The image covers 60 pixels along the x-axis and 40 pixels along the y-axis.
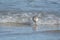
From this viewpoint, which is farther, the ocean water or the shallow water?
the ocean water

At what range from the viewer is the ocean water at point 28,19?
24.4 ft

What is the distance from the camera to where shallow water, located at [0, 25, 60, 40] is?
7.20 meters

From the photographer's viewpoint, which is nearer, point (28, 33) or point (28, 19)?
point (28, 33)

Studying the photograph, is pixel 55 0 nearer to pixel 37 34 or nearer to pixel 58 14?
pixel 58 14

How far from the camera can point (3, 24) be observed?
8414mm

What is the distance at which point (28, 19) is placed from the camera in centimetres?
912

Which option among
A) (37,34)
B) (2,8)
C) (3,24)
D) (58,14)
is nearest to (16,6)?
(2,8)

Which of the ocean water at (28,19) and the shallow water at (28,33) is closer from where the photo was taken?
the shallow water at (28,33)

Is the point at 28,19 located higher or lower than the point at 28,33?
higher

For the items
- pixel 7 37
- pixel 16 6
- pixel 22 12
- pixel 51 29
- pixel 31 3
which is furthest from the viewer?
pixel 31 3

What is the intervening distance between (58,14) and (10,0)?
246 cm

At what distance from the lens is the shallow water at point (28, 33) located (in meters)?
7.20

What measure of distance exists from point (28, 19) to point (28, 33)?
1.56 meters

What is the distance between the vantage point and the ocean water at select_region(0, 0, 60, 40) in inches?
292
